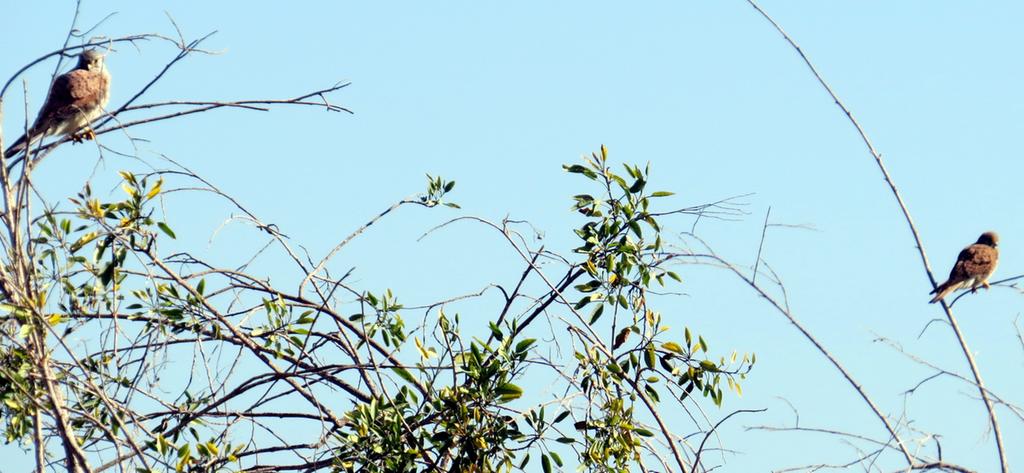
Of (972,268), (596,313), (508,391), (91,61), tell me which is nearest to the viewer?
(508,391)

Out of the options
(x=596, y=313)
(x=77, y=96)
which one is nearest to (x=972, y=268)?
(x=596, y=313)

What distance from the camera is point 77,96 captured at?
782 centimetres

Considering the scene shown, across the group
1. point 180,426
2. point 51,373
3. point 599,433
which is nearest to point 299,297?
point 180,426

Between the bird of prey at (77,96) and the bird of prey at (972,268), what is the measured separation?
639 centimetres

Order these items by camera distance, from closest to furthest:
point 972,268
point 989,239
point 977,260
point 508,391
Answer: point 508,391, point 972,268, point 977,260, point 989,239

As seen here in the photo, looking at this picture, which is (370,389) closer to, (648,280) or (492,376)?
(492,376)

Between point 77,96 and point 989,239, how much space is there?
7.66 meters

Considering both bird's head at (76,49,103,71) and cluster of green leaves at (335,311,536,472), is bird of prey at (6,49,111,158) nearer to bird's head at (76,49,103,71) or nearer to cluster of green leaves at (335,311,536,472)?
bird's head at (76,49,103,71)

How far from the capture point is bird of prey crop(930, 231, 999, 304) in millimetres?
8953

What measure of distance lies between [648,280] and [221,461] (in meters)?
1.76

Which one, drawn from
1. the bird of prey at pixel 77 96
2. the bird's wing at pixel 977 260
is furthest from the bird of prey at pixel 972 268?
the bird of prey at pixel 77 96

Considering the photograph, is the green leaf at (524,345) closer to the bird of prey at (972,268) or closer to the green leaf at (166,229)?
the green leaf at (166,229)

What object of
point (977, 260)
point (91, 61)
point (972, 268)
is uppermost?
point (91, 61)

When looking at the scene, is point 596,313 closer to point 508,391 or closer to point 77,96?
point 508,391
